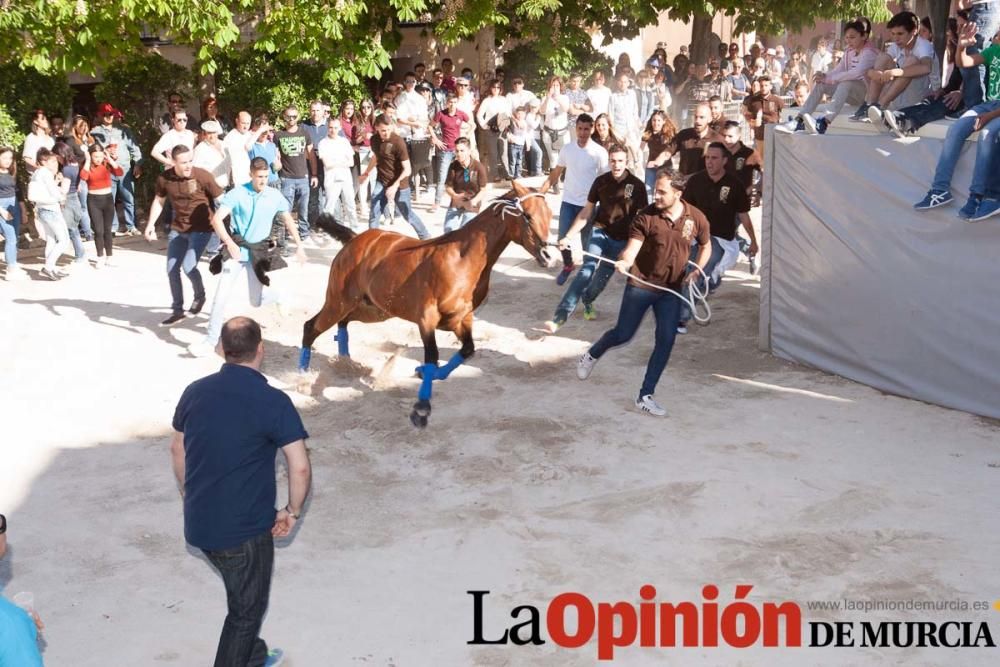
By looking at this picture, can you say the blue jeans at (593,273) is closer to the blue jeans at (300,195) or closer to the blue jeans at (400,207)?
the blue jeans at (400,207)

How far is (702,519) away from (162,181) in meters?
6.71

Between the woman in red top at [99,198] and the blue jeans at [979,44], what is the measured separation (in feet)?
33.7

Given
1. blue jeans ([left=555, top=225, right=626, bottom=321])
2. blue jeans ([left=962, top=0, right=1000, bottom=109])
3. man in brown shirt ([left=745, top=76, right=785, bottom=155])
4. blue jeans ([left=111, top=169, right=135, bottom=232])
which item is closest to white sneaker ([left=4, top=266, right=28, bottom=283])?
blue jeans ([left=111, top=169, right=135, bottom=232])

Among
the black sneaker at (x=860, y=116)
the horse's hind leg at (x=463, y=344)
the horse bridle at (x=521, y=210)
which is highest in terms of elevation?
the black sneaker at (x=860, y=116)

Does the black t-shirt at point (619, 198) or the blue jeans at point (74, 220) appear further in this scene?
the blue jeans at point (74, 220)

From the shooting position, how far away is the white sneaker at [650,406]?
890 cm

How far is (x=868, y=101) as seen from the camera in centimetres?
1059

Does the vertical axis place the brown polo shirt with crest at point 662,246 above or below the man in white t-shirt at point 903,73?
below

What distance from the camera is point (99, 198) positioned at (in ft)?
47.5


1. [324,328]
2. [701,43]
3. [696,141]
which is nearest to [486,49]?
[701,43]

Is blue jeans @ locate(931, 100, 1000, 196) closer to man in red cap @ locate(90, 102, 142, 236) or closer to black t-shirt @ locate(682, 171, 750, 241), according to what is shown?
black t-shirt @ locate(682, 171, 750, 241)

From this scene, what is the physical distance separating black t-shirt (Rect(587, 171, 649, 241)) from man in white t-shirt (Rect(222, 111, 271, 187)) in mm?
5812

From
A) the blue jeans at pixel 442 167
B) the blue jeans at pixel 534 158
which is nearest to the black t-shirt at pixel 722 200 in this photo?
the blue jeans at pixel 442 167

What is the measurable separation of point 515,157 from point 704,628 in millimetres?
13802
